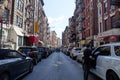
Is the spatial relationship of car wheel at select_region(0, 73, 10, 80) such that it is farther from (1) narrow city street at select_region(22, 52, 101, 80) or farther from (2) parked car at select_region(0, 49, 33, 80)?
(1) narrow city street at select_region(22, 52, 101, 80)

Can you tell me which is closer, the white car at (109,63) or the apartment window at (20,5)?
the white car at (109,63)

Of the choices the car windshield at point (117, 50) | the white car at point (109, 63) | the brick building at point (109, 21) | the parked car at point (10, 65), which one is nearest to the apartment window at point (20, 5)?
the brick building at point (109, 21)

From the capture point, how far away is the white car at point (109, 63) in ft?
21.5

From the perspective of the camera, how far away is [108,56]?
754 centimetres

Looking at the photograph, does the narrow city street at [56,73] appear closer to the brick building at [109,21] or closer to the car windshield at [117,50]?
the car windshield at [117,50]

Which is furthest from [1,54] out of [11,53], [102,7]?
[102,7]

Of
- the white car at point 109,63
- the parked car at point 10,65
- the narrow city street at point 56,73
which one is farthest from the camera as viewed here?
the narrow city street at point 56,73

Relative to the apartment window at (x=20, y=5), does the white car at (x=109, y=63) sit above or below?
below

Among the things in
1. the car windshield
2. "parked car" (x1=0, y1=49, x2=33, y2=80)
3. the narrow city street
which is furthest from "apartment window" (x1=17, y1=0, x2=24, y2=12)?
the car windshield

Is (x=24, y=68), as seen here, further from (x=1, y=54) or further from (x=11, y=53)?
(x=1, y=54)

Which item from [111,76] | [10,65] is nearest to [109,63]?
[111,76]

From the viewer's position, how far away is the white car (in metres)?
6.56

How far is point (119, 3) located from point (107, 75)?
58.6 ft

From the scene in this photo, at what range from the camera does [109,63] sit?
7.14 m
